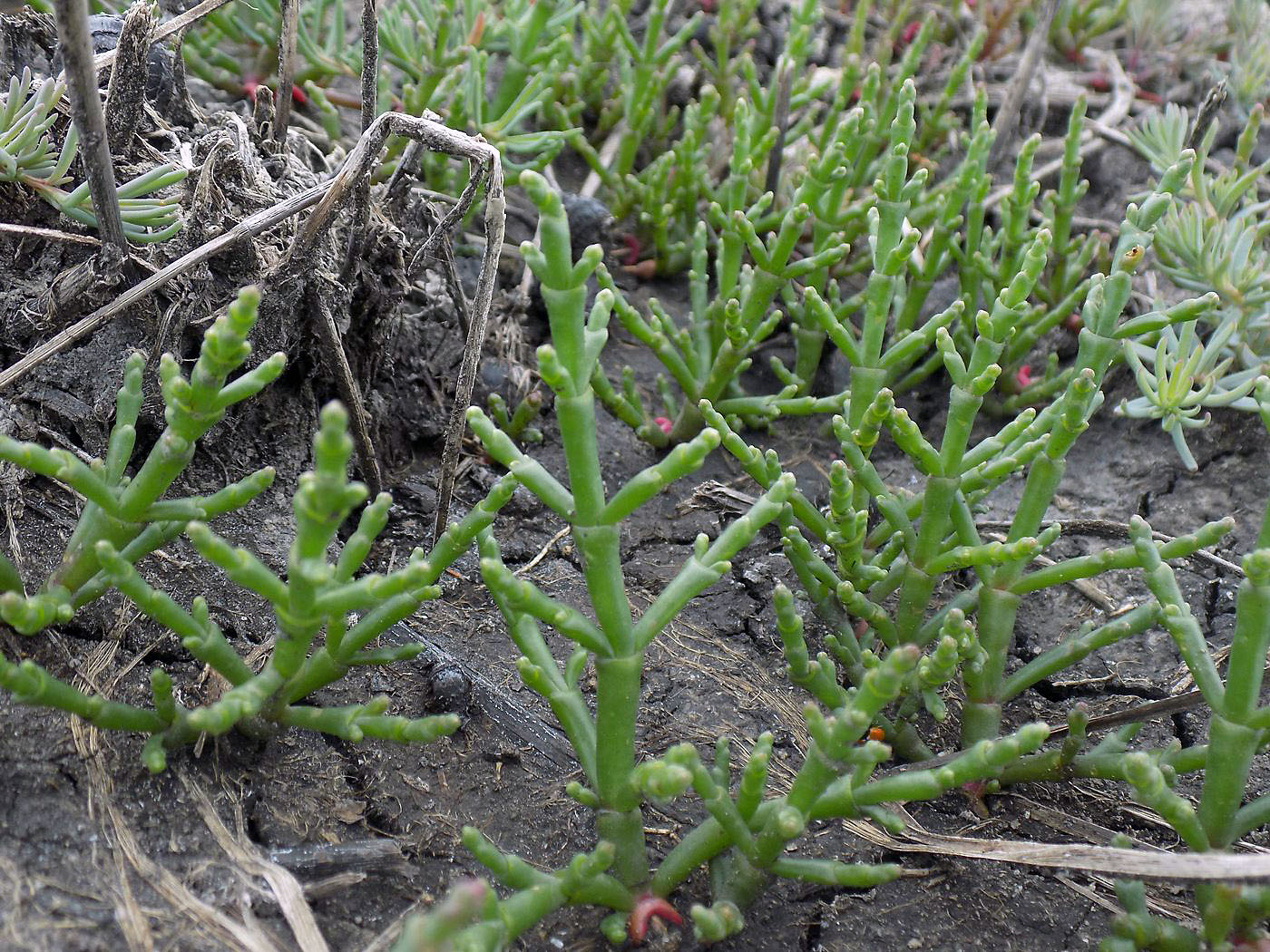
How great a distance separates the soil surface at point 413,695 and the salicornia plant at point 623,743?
135 millimetres

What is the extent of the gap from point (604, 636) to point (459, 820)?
1.78 ft

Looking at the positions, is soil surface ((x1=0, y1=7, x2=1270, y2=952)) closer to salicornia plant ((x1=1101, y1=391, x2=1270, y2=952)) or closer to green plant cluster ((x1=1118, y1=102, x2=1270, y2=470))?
salicornia plant ((x1=1101, y1=391, x2=1270, y2=952))

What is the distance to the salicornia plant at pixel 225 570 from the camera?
1494 millimetres

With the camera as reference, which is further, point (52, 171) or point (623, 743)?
point (52, 171)

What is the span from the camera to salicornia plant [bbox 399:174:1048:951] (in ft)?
4.99

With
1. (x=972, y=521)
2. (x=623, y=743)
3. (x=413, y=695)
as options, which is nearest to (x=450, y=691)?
(x=413, y=695)

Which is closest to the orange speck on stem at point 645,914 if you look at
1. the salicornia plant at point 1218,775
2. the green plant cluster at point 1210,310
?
the salicornia plant at point 1218,775

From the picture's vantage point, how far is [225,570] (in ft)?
5.58

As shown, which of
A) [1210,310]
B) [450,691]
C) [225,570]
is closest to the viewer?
[225,570]

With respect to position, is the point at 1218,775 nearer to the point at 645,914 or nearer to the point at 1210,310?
the point at 645,914

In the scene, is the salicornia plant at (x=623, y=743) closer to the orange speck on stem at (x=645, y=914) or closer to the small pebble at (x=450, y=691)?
the orange speck on stem at (x=645, y=914)

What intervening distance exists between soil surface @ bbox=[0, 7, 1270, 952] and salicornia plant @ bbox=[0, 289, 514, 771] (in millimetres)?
133

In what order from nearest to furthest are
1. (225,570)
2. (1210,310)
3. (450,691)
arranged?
(225,570) < (450,691) < (1210,310)

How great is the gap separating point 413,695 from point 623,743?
2.15 feet
